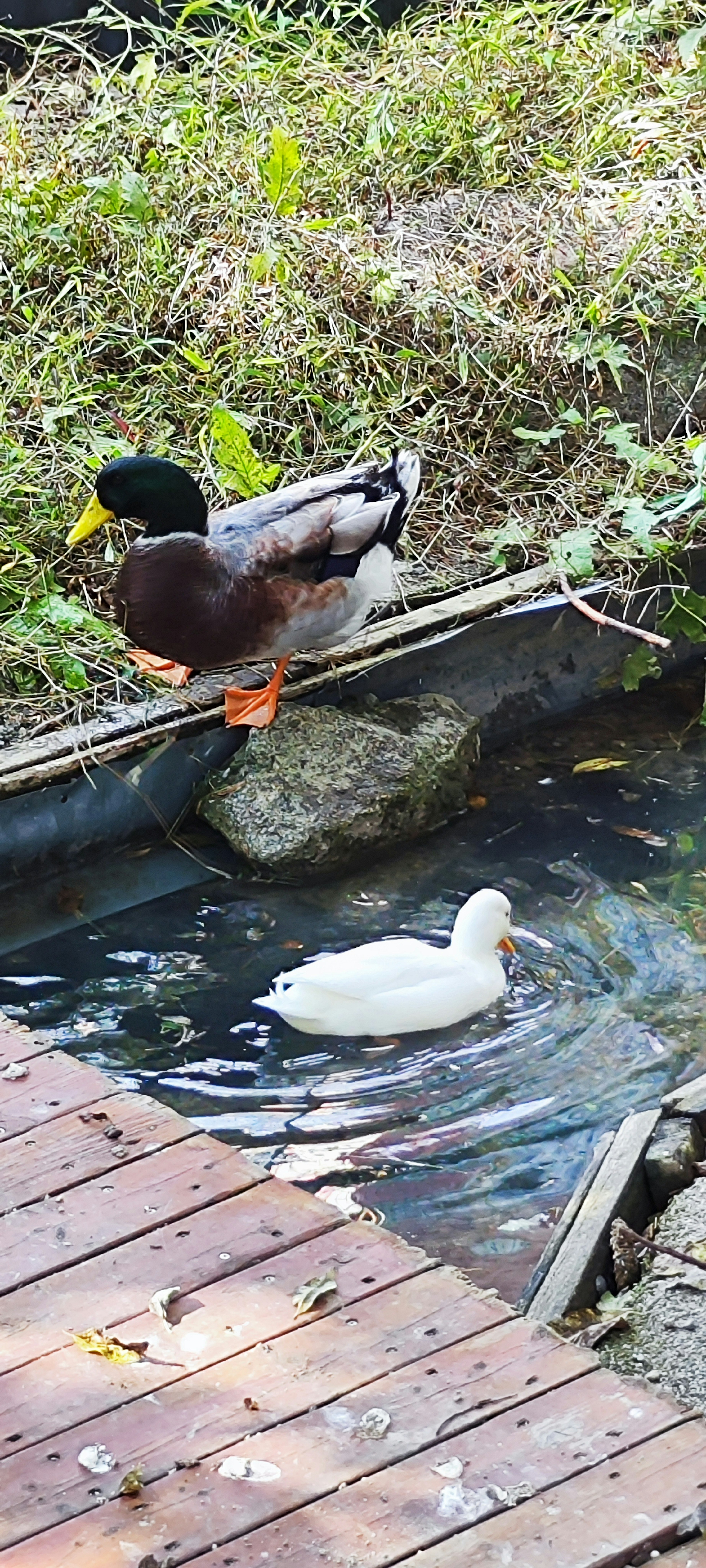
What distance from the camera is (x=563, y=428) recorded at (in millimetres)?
5672

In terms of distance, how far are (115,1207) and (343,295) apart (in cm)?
396

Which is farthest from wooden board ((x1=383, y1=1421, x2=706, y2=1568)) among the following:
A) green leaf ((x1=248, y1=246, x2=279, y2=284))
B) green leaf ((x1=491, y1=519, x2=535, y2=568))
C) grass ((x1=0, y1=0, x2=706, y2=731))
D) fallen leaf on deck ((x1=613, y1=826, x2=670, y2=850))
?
green leaf ((x1=248, y1=246, x2=279, y2=284))

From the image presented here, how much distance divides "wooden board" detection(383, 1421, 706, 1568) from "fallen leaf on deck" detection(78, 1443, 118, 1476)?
0.18 m

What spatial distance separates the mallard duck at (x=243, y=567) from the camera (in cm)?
434

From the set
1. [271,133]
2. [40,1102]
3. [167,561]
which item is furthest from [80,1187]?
[271,133]

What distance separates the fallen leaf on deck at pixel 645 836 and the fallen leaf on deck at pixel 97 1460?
2.69 meters

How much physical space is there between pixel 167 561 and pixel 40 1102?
6.33ft

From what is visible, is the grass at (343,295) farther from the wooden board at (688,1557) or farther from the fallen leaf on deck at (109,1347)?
the wooden board at (688,1557)

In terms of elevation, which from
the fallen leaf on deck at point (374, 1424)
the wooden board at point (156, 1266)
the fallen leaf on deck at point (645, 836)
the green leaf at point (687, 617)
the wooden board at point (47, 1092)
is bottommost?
the fallen leaf on deck at point (645, 836)

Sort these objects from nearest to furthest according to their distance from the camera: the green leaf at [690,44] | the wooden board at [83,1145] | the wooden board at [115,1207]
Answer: the wooden board at [115,1207] → the wooden board at [83,1145] → the green leaf at [690,44]

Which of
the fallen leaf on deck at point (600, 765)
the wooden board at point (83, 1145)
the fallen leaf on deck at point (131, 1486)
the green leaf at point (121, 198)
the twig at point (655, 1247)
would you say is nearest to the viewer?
the fallen leaf on deck at point (131, 1486)

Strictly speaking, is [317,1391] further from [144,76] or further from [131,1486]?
[144,76]

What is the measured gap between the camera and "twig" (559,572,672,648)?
4.91 m

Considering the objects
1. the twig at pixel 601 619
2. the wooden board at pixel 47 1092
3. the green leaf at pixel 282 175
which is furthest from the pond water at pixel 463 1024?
the green leaf at pixel 282 175
